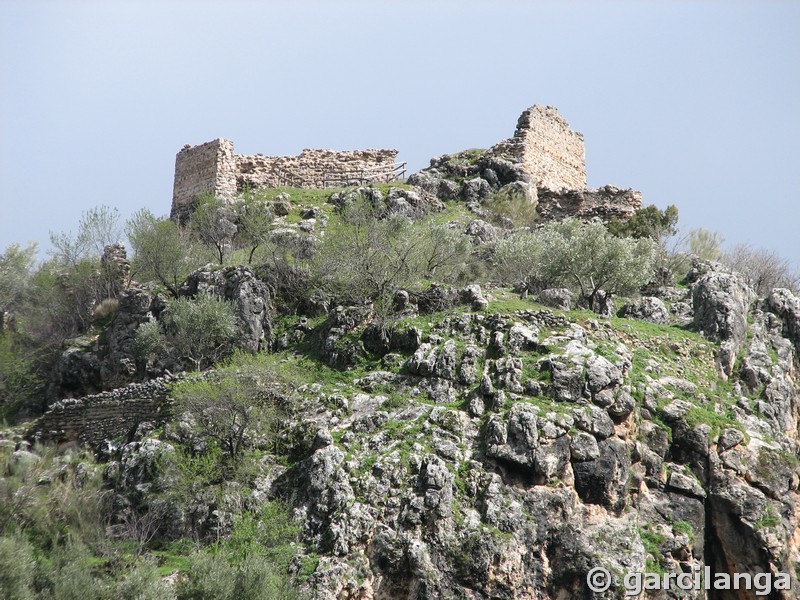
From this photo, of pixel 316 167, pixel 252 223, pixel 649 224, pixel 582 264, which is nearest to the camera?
pixel 582 264

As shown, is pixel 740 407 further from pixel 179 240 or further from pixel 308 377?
pixel 179 240

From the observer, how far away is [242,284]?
99.7 feet

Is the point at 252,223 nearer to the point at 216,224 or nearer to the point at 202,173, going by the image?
the point at 216,224

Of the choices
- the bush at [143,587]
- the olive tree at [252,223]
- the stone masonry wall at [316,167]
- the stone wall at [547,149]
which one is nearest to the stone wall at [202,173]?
the stone masonry wall at [316,167]

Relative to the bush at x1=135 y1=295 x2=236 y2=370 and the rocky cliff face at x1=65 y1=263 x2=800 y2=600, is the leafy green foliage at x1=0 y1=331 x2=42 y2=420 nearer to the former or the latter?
the bush at x1=135 y1=295 x2=236 y2=370

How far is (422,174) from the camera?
47.8 metres

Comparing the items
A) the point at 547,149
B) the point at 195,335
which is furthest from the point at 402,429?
the point at 547,149

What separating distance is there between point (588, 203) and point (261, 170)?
705 inches

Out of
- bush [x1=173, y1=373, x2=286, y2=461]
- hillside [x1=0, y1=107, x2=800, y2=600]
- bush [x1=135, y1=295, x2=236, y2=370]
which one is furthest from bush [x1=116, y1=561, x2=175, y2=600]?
bush [x1=135, y1=295, x2=236, y2=370]

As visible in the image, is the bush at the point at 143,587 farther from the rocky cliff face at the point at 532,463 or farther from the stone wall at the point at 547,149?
the stone wall at the point at 547,149

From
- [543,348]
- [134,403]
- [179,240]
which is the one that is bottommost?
[134,403]

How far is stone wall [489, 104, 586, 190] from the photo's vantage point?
168ft

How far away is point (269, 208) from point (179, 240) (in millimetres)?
5035

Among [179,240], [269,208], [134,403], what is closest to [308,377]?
[134,403]
